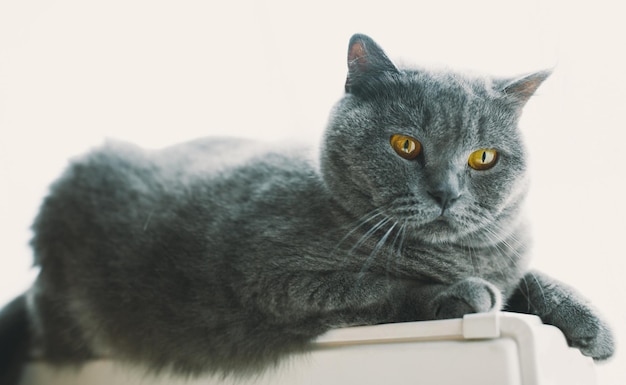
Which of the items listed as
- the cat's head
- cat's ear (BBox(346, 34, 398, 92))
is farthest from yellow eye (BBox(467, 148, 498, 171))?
cat's ear (BBox(346, 34, 398, 92))

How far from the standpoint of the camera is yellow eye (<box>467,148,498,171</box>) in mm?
982

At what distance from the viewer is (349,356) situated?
871 millimetres

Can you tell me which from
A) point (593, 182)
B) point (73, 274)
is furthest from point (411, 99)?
point (73, 274)

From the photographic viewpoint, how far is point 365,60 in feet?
3.47

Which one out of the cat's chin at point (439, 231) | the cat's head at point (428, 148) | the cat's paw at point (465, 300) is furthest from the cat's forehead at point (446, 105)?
the cat's paw at point (465, 300)

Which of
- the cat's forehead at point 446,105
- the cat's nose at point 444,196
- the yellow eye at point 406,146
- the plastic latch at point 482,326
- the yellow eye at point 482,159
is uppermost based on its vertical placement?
the cat's forehead at point 446,105

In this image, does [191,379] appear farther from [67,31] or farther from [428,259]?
[67,31]

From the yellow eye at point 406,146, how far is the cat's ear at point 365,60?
5.5 inches

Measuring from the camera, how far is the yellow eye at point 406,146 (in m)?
0.98

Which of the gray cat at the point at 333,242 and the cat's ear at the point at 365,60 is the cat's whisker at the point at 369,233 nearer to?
the gray cat at the point at 333,242

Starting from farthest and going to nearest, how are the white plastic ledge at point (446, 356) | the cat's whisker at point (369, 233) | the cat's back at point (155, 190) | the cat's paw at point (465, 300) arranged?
the cat's back at point (155, 190) < the cat's whisker at point (369, 233) < the cat's paw at point (465, 300) < the white plastic ledge at point (446, 356)

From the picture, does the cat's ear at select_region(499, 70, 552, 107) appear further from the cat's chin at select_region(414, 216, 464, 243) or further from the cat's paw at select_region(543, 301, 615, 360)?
the cat's paw at select_region(543, 301, 615, 360)

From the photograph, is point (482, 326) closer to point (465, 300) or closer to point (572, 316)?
point (465, 300)

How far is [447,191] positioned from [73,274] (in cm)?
81
